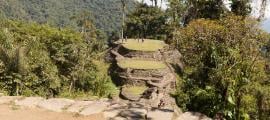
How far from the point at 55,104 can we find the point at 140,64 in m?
18.6

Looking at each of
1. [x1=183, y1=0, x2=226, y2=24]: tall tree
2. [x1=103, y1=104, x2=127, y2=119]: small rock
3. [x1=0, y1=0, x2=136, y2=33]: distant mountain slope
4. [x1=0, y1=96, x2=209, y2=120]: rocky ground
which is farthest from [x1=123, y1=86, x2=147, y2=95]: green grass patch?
[x1=0, y1=0, x2=136, y2=33]: distant mountain slope

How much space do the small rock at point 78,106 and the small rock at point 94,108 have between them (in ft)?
0.30

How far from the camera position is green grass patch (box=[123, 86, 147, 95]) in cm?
2158

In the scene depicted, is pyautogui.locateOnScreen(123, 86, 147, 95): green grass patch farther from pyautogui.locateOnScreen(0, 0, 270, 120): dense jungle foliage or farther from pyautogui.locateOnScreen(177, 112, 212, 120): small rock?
pyautogui.locateOnScreen(177, 112, 212, 120): small rock

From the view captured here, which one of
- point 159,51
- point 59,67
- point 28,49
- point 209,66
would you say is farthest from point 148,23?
point 209,66

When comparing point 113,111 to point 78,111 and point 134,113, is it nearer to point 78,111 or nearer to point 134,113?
point 134,113

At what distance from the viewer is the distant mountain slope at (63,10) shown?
352ft

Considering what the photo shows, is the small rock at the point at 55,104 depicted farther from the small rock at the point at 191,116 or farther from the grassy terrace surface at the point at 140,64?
the grassy terrace surface at the point at 140,64

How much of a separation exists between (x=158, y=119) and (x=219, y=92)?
1.69 meters

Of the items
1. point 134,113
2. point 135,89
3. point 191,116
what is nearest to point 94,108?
point 134,113

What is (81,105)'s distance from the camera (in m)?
→ 6.30

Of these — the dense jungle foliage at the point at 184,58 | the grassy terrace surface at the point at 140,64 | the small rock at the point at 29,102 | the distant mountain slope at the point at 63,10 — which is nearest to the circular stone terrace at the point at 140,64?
the grassy terrace surface at the point at 140,64

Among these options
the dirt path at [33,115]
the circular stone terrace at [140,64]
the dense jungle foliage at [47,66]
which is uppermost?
the dirt path at [33,115]

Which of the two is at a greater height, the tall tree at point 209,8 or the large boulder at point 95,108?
the tall tree at point 209,8
